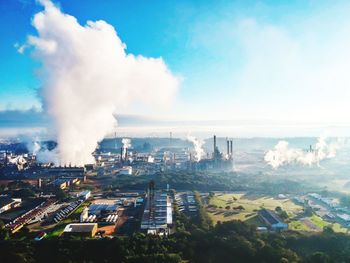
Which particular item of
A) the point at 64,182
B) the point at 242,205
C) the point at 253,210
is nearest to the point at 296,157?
the point at 242,205

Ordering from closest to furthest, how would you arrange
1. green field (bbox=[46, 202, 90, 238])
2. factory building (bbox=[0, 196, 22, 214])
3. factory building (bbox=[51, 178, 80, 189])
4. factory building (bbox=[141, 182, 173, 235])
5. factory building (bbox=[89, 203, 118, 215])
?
1. green field (bbox=[46, 202, 90, 238])
2. factory building (bbox=[141, 182, 173, 235])
3. factory building (bbox=[89, 203, 118, 215])
4. factory building (bbox=[0, 196, 22, 214])
5. factory building (bbox=[51, 178, 80, 189])

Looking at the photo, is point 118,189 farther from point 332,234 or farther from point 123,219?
point 332,234

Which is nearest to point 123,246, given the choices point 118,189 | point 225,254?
point 225,254

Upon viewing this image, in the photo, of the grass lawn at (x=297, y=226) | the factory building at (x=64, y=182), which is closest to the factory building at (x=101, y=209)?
the factory building at (x=64, y=182)

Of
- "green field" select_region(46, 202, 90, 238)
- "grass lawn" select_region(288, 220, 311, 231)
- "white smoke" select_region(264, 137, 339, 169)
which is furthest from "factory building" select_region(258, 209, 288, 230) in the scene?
"white smoke" select_region(264, 137, 339, 169)

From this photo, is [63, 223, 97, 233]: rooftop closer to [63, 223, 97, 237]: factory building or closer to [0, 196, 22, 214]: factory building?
[63, 223, 97, 237]: factory building

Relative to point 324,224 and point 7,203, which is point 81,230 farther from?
point 324,224
